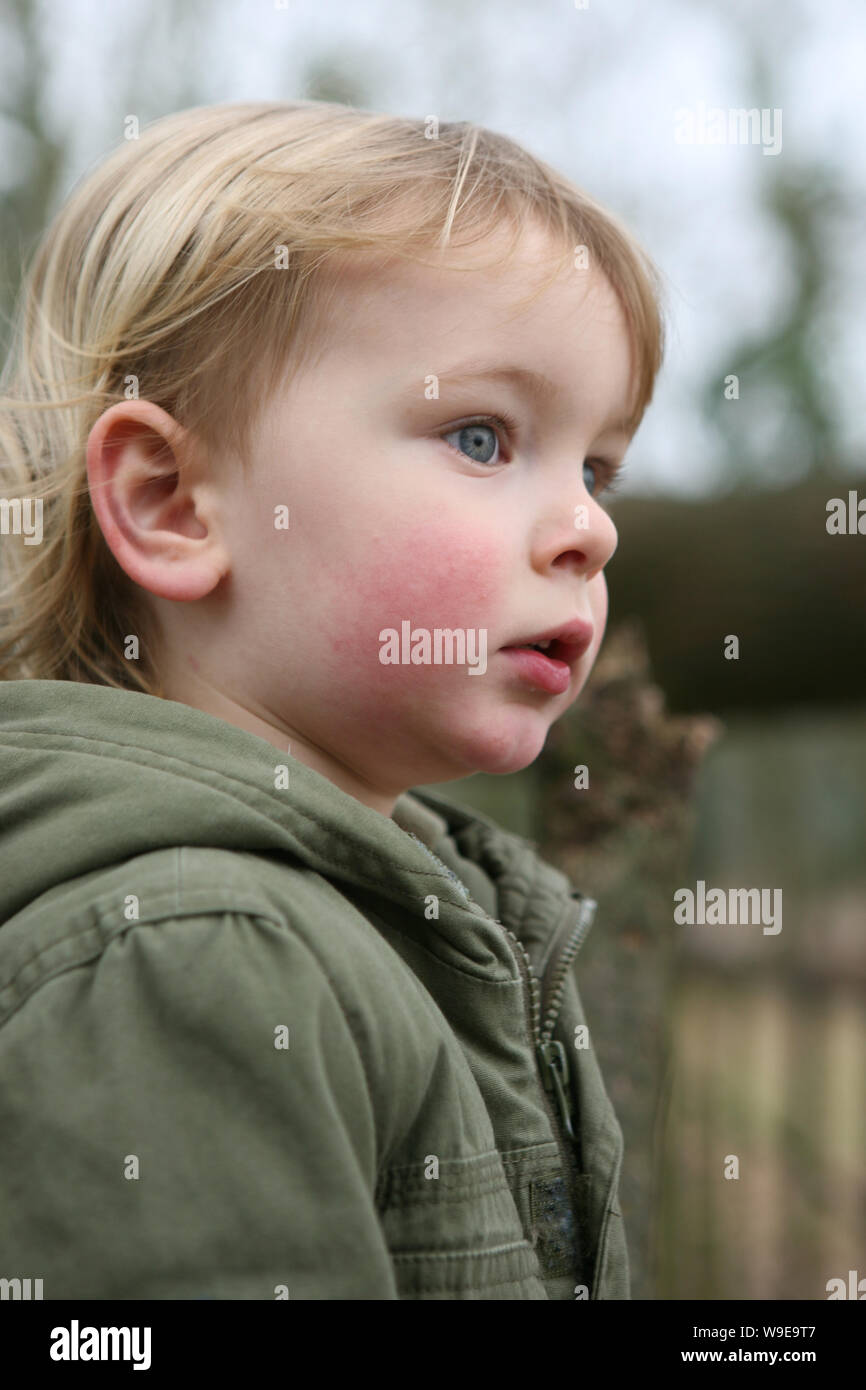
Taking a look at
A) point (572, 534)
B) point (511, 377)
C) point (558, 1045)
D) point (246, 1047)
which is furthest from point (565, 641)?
point (246, 1047)

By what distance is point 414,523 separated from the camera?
3.20ft

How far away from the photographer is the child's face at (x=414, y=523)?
98 centimetres

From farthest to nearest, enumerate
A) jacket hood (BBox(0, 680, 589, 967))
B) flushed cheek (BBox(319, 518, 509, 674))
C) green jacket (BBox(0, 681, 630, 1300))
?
1. flushed cheek (BBox(319, 518, 509, 674))
2. jacket hood (BBox(0, 680, 589, 967))
3. green jacket (BBox(0, 681, 630, 1300))

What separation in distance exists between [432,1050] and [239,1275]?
195 millimetres

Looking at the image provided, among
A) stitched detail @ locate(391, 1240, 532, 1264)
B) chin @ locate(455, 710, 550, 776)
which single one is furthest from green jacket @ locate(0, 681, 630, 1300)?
chin @ locate(455, 710, 550, 776)

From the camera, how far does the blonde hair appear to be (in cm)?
103

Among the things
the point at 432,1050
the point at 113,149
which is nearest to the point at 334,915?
the point at 432,1050

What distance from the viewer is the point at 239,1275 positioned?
692 mm

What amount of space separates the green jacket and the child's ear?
147 millimetres

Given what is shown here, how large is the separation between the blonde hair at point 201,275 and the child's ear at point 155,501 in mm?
28

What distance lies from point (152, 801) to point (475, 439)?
416 mm

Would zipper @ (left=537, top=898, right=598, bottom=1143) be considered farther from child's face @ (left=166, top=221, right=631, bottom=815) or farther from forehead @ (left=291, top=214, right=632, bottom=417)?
forehead @ (left=291, top=214, right=632, bottom=417)

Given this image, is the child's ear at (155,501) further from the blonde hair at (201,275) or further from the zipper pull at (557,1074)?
the zipper pull at (557,1074)

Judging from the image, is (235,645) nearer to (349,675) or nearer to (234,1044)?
(349,675)
